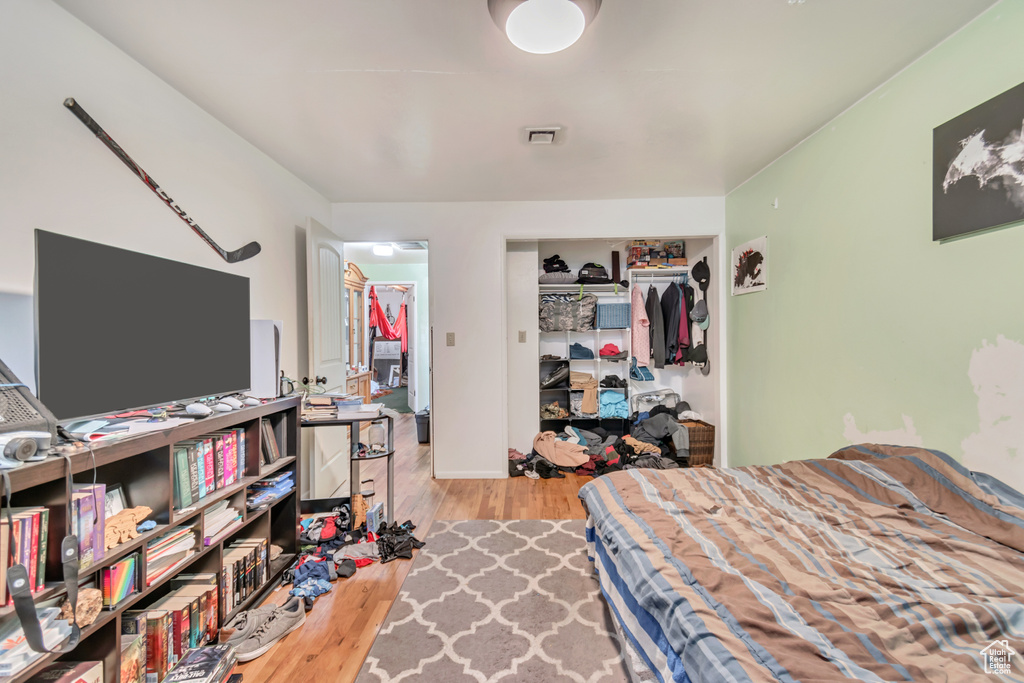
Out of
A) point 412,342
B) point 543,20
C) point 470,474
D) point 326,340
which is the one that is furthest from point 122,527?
point 412,342

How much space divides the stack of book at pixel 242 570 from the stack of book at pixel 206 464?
1.08 ft

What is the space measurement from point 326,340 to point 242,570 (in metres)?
1.63

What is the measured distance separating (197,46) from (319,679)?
8.00 ft

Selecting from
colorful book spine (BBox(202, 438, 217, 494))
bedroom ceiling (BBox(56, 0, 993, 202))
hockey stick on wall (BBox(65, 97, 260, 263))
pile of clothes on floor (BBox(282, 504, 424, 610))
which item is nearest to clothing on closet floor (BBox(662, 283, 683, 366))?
bedroom ceiling (BBox(56, 0, 993, 202))

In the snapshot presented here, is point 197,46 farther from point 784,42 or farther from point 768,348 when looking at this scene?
point 768,348

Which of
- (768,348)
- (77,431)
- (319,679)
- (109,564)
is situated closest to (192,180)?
(77,431)

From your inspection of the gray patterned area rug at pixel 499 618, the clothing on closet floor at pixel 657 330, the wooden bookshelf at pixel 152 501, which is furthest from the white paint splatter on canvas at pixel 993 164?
the wooden bookshelf at pixel 152 501

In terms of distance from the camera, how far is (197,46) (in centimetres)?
159

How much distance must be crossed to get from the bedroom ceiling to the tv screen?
26.1 inches

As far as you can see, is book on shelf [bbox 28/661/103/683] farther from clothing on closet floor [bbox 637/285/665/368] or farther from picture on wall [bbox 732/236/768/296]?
clothing on closet floor [bbox 637/285/665/368]

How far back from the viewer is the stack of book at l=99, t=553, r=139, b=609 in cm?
115

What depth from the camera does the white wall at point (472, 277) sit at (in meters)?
3.48

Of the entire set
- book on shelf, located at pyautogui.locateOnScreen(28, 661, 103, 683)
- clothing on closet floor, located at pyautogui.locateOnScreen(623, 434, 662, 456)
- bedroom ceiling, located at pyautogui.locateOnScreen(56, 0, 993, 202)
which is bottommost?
clothing on closet floor, located at pyautogui.locateOnScreen(623, 434, 662, 456)

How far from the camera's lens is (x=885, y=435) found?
1904mm
